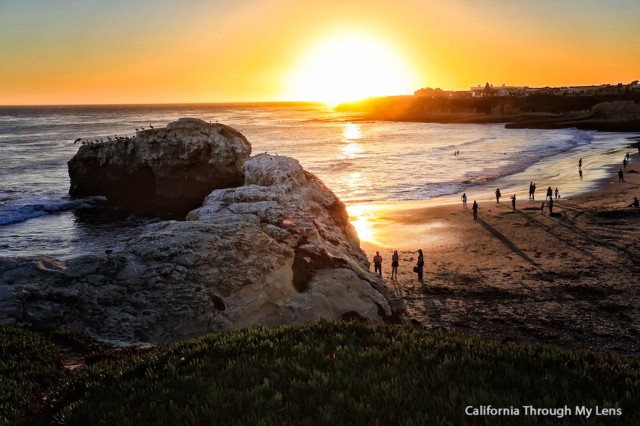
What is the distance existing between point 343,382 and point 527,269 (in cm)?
1873

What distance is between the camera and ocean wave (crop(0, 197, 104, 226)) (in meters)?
38.5

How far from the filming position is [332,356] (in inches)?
312

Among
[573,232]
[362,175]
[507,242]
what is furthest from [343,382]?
[362,175]

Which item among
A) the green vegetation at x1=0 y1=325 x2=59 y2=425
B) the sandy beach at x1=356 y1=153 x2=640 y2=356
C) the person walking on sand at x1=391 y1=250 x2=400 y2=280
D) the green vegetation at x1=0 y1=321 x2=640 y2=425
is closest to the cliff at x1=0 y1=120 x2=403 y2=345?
the green vegetation at x1=0 y1=325 x2=59 y2=425

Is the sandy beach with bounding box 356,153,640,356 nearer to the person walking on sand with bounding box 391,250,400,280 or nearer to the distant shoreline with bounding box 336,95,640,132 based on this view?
the person walking on sand with bounding box 391,250,400,280

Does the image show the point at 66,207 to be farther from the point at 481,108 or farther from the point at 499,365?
the point at 481,108

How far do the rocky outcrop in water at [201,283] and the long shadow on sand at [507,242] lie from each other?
12.3 meters

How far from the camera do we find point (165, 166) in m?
43.2

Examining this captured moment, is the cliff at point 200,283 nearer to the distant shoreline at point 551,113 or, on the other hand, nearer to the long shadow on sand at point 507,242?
the long shadow on sand at point 507,242

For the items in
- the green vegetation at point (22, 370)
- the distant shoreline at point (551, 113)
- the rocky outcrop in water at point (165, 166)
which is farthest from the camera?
the distant shoreline at point (551, 113)

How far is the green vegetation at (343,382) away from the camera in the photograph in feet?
20.0

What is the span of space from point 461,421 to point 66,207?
147 ft

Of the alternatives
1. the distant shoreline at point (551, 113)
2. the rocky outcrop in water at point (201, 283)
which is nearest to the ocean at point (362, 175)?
the rocky outcrop in water at point (201, 283)

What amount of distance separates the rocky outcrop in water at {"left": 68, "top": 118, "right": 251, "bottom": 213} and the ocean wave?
9.20 feet
